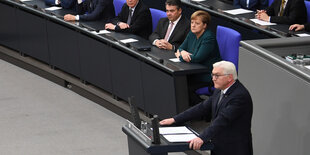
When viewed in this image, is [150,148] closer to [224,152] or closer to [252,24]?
[224,152]

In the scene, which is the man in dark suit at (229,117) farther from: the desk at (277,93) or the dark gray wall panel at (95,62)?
the dark gray wall panel at (95,62)

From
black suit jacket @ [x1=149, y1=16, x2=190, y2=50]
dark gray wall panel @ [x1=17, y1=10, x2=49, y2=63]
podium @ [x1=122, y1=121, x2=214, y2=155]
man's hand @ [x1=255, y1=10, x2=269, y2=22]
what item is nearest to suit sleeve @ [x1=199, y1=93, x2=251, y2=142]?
podium @ [x1=122, y1=121, x2=214, y2=155]

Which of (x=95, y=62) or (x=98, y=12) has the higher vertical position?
(x=98, y=12)

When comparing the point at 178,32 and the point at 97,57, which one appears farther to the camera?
the point at 97,57

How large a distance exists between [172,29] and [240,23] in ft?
3.61

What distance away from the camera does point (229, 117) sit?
509cm

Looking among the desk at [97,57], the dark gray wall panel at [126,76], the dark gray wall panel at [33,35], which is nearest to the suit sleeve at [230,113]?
the desk at [97,57]

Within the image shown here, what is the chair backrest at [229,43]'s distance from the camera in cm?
727

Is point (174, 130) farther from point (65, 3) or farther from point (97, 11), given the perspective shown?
point (65, 3)

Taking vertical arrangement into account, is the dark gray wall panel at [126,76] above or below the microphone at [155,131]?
below

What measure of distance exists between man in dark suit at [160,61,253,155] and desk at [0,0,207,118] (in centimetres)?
186

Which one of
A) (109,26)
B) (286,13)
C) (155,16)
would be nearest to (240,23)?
(286,13)

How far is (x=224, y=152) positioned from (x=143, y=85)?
2537 mm

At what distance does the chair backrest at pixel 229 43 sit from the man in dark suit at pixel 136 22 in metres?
1.14
